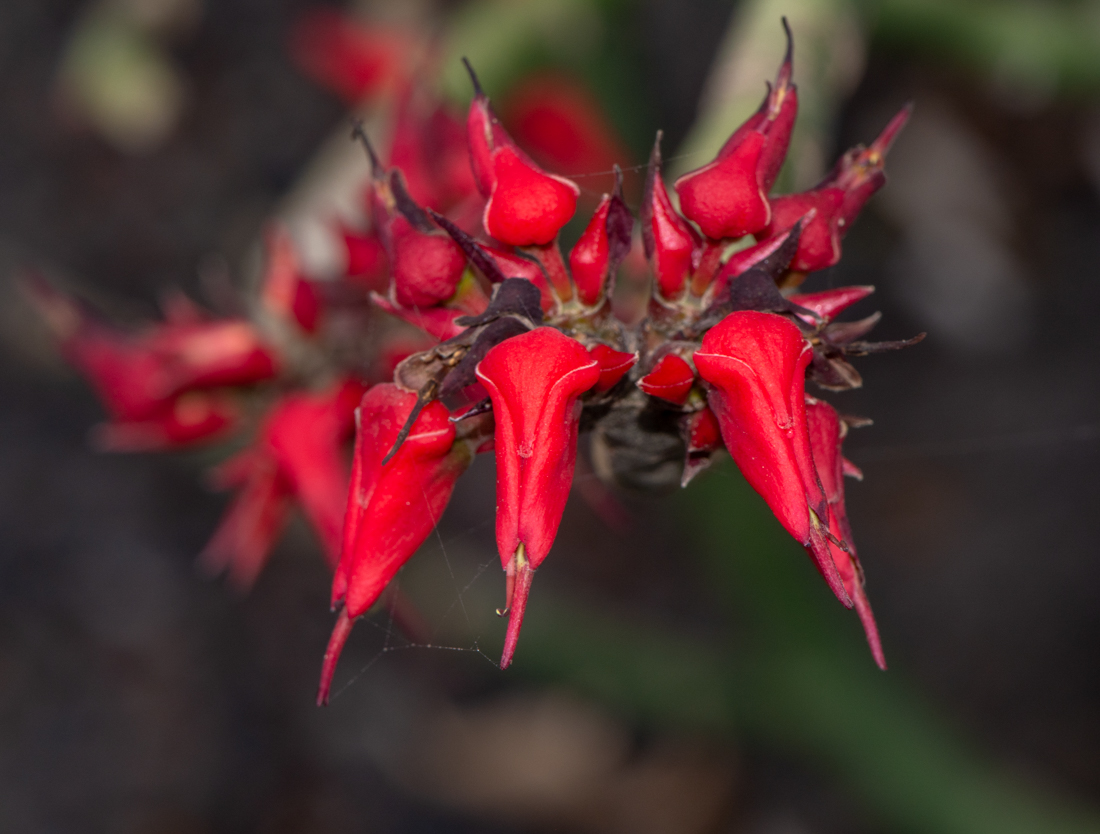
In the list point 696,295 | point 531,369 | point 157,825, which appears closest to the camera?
point 531,369

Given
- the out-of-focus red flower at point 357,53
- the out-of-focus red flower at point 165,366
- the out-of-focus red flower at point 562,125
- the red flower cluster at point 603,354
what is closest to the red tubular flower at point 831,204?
the red flower cluster at point 603,354

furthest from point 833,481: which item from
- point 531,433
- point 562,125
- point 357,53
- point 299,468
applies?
point 357,53

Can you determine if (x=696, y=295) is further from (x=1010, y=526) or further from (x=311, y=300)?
(x=1010, y=526)

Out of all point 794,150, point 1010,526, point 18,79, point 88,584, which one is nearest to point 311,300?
point 794,150

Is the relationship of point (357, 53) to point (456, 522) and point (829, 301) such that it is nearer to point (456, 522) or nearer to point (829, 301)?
point (456, 522)

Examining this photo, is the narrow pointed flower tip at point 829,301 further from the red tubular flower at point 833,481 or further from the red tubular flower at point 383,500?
the red tubular flower at point 383,500

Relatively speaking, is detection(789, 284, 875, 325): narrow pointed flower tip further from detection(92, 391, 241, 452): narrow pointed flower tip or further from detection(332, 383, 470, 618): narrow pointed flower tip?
detection(92, 391, 241, 452): narrow pointed flower tip
